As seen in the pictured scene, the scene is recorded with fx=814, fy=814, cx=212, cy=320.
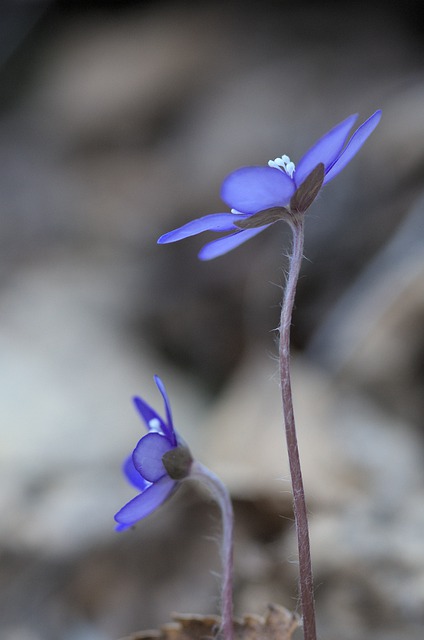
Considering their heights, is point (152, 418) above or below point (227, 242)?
below

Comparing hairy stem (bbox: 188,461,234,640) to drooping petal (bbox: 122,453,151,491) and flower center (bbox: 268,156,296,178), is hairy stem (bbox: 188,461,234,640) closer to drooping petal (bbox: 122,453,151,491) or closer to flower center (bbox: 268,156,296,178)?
drooping petal (bbox: 122,453,151,491)

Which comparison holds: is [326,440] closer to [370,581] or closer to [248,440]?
[248,440]

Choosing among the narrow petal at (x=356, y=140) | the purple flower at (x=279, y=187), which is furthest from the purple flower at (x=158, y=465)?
the narrow petal at (x=356, y=140)

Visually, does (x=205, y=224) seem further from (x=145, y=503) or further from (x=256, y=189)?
(x=145, y=503)

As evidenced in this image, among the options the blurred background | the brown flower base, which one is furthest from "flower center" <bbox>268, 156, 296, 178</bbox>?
the brown flower base

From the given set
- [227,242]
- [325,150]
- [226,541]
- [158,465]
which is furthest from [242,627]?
[325,150]

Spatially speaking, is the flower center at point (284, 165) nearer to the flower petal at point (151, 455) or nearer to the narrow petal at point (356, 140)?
the narrow petal at point (356, 140)
